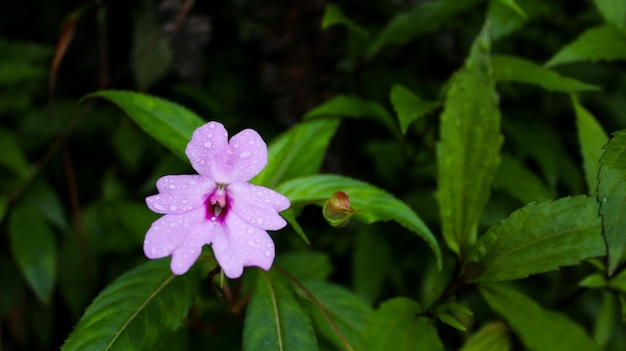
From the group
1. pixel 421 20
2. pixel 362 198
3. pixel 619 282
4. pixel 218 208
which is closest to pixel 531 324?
pixel 619 282

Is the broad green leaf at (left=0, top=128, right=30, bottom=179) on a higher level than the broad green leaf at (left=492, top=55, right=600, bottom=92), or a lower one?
lower

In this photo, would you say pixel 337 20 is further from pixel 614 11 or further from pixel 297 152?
pixel 614 11

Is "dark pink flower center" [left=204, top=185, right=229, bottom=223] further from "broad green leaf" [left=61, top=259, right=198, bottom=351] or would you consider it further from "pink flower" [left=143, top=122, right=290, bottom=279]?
"broad green leaf" [left=61, top=259, right=198, bottom=351]

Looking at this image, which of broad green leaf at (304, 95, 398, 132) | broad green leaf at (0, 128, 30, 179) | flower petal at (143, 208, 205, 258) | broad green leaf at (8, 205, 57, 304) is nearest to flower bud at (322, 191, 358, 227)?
flower petal at (143, 208, 205, 258)

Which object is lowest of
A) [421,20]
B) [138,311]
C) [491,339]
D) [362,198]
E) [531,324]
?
[491,339]

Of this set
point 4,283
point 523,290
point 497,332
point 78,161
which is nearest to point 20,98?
point 78,161

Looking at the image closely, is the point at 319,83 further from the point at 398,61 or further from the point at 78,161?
the point at 78,161
